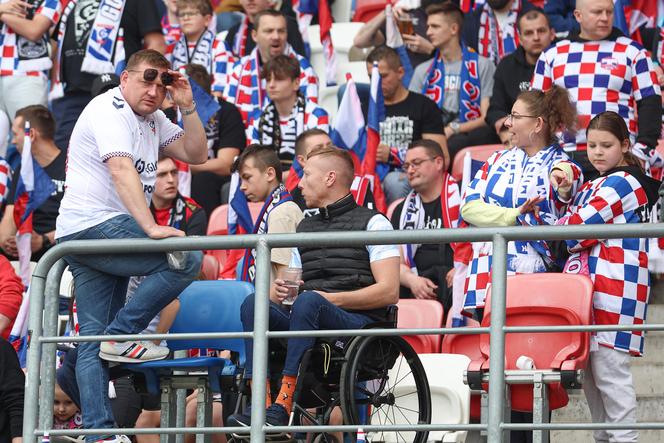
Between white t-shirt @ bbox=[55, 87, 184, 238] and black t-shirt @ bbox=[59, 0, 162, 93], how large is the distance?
4.96 meters

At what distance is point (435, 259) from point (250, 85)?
11.1 feet

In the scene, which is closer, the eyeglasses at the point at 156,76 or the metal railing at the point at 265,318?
the metal railing at the point at 265,318

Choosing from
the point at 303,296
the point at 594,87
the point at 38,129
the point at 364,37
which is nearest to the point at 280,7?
the point at 364,37

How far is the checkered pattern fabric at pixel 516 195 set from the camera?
7750mm

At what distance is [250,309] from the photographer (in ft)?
A: 23.4

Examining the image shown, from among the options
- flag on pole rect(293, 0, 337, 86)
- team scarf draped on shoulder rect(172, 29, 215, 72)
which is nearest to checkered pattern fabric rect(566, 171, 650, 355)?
flag on pole rect(293, 0, 337, 86)

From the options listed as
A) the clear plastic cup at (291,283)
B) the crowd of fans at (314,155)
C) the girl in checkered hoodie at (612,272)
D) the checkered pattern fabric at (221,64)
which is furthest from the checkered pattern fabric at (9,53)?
the girl in checkered hoodie at (612,272)

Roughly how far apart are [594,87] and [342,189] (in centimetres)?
264

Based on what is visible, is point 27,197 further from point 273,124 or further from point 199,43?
point 199,43

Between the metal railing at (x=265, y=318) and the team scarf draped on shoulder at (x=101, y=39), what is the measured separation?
558cm

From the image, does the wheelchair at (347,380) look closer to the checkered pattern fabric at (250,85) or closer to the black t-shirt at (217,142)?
the black t-shirt at (217,142)

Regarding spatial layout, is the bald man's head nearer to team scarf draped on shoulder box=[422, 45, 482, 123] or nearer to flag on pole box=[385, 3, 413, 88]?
team scarf draped on shoulder box=[422, 45, 482, 123]

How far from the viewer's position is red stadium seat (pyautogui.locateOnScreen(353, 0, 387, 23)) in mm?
14188

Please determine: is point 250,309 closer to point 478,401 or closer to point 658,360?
point 478,401
